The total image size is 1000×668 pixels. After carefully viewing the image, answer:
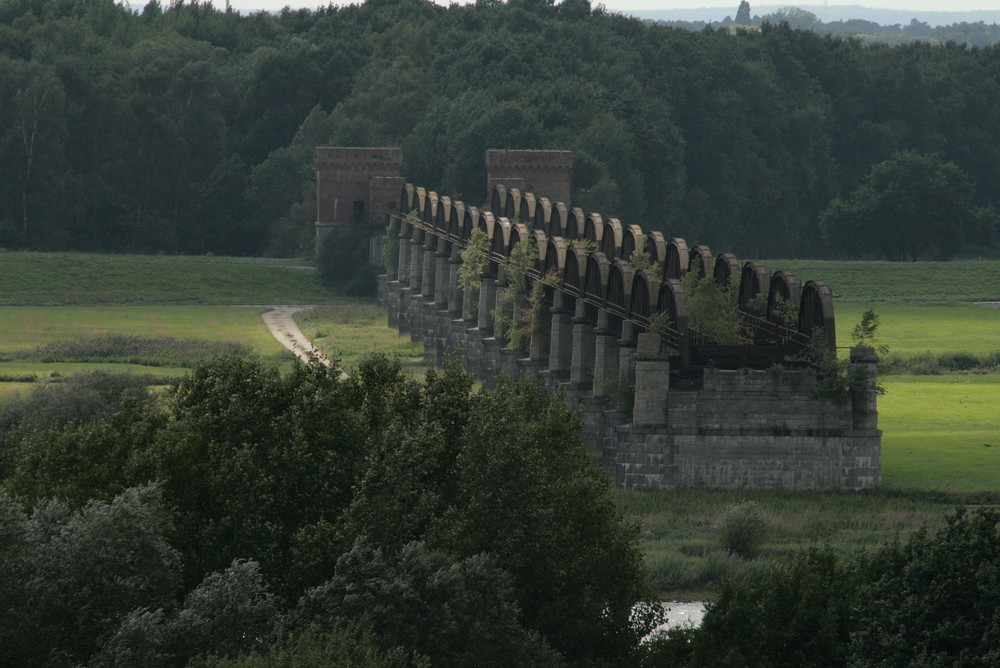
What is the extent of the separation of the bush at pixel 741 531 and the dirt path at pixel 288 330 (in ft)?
94.3

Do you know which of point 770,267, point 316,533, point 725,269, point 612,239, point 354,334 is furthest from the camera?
point 770,267

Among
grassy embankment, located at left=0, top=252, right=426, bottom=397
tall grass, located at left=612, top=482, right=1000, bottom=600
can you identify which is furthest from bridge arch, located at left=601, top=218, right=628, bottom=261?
tall grass, located at left=612, top=482, right=1000, bottom=600

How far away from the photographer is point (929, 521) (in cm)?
4488

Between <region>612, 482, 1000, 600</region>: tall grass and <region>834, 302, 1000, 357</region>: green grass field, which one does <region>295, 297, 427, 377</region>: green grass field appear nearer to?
<region>834, 302, 1000, 357</region>: green grass field

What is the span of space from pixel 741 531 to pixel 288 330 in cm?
4482

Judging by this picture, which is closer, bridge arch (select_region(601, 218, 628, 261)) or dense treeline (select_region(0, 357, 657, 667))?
dense treeline (select_region(0, 357, 657, 667))

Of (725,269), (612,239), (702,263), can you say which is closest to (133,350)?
(612,239)

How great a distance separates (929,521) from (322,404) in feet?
62.8

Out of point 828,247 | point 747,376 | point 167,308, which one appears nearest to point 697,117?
point 828,247

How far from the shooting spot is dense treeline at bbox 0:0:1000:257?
385ft

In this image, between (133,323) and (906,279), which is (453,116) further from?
(133,323)

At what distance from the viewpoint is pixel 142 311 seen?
297ft

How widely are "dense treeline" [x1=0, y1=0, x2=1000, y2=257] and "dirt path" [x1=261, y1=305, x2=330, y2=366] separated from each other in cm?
1857

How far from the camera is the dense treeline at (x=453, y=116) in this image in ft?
385
